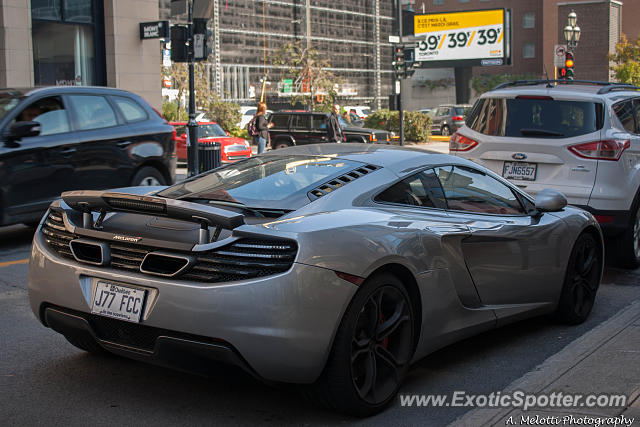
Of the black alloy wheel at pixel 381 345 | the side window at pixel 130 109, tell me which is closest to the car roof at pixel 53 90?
the side window at pixel 130 109

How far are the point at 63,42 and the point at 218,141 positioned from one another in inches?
204

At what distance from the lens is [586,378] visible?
14.7ft

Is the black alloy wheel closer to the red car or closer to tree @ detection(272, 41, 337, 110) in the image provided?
the red car

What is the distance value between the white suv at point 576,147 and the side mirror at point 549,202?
2.40 metres

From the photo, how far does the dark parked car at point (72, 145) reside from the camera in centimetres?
906

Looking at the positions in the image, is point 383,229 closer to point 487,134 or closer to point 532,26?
point 487,134

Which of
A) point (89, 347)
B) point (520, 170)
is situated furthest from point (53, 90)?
point (89, 347)

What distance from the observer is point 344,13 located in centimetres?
9088

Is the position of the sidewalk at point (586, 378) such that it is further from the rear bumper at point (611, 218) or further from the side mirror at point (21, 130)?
the side mirror at point (21, 130)

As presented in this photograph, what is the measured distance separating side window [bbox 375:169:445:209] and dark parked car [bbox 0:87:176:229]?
5709mm

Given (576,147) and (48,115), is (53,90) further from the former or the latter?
(576,147)

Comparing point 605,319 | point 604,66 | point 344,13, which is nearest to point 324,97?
point 604,66

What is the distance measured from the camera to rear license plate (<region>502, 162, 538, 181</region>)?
27.3 feet

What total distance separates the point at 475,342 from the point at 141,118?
6688 mm
